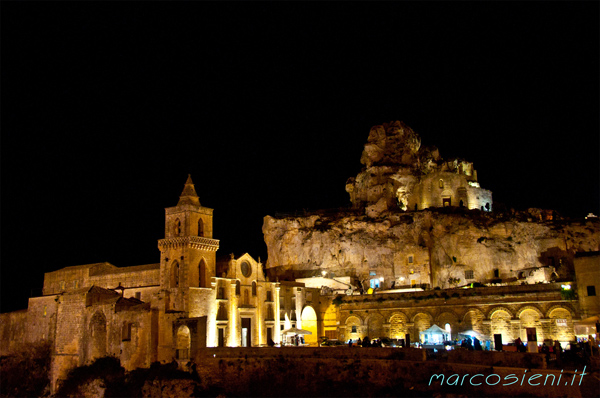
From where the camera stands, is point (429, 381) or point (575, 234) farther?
point (575, 234)

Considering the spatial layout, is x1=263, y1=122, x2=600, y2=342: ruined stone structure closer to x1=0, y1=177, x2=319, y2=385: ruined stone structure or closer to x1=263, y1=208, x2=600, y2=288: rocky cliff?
x1=263, y1=208, x2=600, y2=288: rocky cliff

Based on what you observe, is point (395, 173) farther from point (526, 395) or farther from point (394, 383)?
point (526, 395)

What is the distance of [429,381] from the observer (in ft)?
113

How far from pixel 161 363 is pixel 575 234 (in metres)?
47.0

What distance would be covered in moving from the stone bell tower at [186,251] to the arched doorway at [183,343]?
2885mm

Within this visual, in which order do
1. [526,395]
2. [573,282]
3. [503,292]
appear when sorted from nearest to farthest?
[526,395]
[573,282]
[503,292]

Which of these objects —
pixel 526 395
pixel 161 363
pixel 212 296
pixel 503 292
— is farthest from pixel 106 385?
pixel 503 292

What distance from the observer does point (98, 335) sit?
48188mm

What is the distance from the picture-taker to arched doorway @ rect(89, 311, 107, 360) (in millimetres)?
47778

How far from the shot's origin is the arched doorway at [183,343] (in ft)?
146

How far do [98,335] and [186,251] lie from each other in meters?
10.7

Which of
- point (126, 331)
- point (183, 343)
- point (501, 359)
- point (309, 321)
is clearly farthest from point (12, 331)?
point (501, 359)

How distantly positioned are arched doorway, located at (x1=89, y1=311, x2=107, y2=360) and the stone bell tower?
5.97 metres

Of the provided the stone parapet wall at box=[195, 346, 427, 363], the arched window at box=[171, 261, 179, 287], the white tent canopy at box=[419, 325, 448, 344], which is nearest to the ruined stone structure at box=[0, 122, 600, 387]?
the arched window at box=[171, 261, 179, 287]
